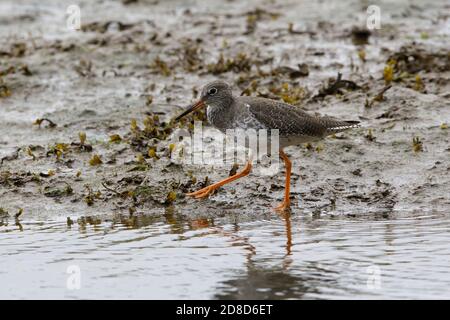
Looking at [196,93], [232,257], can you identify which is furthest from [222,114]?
[196,93]

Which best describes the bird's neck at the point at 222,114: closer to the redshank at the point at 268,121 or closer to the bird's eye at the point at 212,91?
the redshank at the point at 268,121

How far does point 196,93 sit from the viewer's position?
39.0ft

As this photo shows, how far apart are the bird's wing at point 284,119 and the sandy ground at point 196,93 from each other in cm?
67

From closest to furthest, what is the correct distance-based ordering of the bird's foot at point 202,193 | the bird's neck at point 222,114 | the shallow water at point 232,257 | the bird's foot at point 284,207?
the shallow water at point 232,257, the bird's foot at point 284,207, the bird's foot at point 202,193, the bird's neck at point 222,114

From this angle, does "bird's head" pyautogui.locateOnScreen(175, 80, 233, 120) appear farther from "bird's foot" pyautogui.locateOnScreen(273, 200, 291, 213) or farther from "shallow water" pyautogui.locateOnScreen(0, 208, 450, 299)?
"shallow water" pyautogui.locateOnScreen(0, 208, 450, 299)

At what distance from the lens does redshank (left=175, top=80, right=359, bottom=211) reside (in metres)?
9.01

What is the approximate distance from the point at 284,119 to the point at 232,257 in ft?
7.34

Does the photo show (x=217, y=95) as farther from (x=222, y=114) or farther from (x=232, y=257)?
(x=232, y=257)

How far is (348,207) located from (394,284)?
97.5 inches

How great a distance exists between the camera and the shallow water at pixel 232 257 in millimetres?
6508

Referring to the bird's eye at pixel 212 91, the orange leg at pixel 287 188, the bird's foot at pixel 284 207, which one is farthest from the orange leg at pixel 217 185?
the bird's eye at pixel 212 91

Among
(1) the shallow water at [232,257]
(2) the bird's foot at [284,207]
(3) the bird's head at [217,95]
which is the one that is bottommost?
(1) the shallow water at [232,257]

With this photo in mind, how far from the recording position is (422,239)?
7.59m
